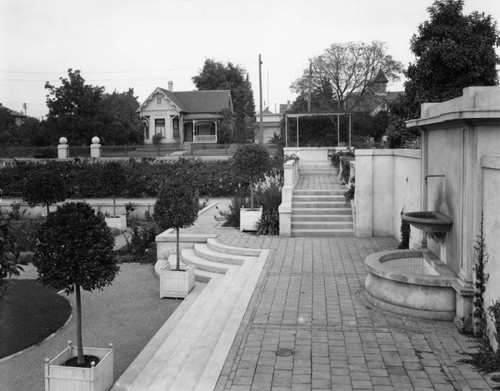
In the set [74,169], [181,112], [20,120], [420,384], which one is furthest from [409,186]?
[20,120]

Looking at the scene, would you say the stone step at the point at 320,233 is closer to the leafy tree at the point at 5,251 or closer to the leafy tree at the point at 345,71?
the leafy tree at the point at 5,251

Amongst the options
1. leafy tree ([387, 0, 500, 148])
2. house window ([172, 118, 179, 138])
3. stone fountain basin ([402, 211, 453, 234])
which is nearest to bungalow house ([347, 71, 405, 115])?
house window ([172, 118, 179, 138])

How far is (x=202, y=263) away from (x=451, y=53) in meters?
9.57

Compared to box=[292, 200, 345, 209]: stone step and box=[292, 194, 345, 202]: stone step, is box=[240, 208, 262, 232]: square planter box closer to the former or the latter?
box=[292, 200, 345, 209]: stone step

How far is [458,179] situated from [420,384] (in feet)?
10.9

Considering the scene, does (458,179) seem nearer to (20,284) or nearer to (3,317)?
(3,317)

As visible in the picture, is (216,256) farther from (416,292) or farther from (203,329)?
(416,292)

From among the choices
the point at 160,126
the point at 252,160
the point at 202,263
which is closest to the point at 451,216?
the point at 202,263

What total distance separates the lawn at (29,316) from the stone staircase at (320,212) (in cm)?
674

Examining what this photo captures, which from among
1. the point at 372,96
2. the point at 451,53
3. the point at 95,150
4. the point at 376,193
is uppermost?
the point at 372,96

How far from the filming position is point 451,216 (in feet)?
28.0

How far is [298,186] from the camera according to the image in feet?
63.9

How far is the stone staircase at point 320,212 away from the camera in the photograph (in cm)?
1537

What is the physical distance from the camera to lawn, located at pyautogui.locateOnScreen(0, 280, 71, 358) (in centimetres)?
876
